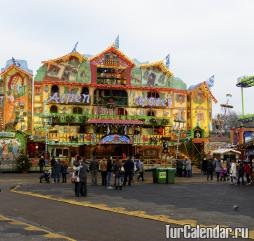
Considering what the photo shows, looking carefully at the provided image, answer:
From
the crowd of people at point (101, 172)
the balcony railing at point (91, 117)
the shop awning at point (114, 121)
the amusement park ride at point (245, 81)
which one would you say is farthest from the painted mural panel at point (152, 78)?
the crowd of people at point (101, 172)

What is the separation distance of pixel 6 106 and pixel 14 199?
37950 millimetres

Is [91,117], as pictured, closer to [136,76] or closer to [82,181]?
[136,76]

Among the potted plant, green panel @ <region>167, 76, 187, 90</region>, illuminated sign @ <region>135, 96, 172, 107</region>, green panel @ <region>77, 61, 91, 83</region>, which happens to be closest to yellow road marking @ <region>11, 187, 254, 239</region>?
the potted plant

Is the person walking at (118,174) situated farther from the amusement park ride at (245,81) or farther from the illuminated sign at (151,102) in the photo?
the amusement park ride at (245,81)

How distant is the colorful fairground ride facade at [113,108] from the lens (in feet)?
174

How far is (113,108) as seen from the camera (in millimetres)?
57125

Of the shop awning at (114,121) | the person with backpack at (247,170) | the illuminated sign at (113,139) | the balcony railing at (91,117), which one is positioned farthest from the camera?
the shop awning at (114,121)

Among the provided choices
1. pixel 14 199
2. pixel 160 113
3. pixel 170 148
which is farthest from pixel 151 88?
pixel 14 199

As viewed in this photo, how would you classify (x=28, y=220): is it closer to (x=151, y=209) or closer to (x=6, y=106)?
(x=151, y=209)

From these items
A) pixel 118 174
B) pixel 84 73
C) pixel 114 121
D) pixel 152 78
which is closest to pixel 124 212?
pixel 118 174

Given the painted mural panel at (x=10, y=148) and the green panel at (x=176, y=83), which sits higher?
the green panel at (x=176, y=83)

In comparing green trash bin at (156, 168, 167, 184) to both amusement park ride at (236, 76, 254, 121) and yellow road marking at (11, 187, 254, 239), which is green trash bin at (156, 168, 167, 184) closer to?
yellow road marking at (11, 187, 254, 239)

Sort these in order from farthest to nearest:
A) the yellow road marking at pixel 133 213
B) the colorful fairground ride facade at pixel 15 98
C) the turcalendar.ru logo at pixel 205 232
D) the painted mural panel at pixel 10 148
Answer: the colorful fairground ride facade at pixel 15 98
the painted mural panel at pixel 10 148
the yellow road marking at pixel 133 213
the turcalendar.ru logo at pixel 205 232

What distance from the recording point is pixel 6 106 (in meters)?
54.8
